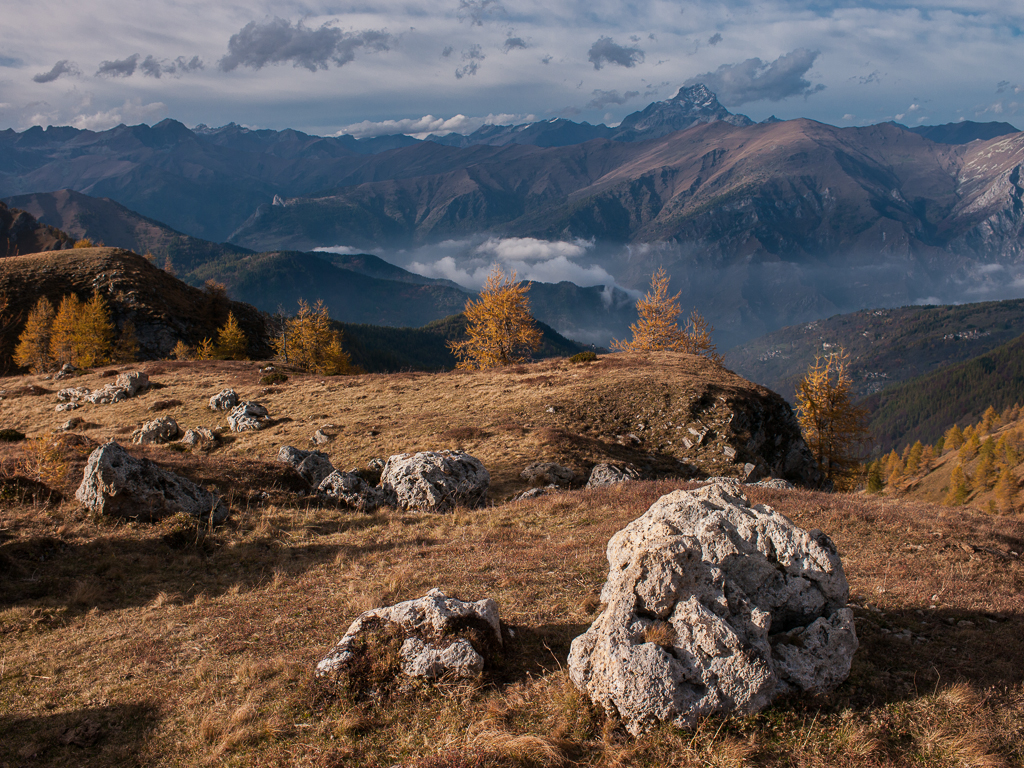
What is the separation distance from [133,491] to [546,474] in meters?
16.3

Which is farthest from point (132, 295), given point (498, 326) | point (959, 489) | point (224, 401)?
point (959, 489)

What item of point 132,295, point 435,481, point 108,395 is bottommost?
point 108,395

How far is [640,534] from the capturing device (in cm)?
962

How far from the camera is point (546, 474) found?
84.5 feet

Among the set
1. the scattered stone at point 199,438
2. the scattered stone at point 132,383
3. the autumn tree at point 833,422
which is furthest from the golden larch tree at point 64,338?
the autumn tree at point 833,422

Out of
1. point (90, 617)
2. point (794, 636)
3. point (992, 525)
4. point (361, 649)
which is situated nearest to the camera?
point (794, 636)

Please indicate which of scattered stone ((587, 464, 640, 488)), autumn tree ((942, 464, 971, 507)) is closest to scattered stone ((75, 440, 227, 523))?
scattered stone ((587, 464, 640, 488))

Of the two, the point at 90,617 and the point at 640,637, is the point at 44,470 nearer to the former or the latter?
the point at 90,617

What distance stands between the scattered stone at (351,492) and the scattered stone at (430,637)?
39.1 ft

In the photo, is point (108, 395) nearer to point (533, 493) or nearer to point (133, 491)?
point (133, 491)

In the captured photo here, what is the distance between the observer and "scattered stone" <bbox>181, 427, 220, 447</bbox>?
33.8 meters

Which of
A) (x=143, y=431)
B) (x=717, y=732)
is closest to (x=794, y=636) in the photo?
(x=717, y=732)

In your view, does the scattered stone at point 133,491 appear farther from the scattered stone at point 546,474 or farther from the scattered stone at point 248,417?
the scattered stone at point 248,417

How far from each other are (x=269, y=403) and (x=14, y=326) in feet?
306
